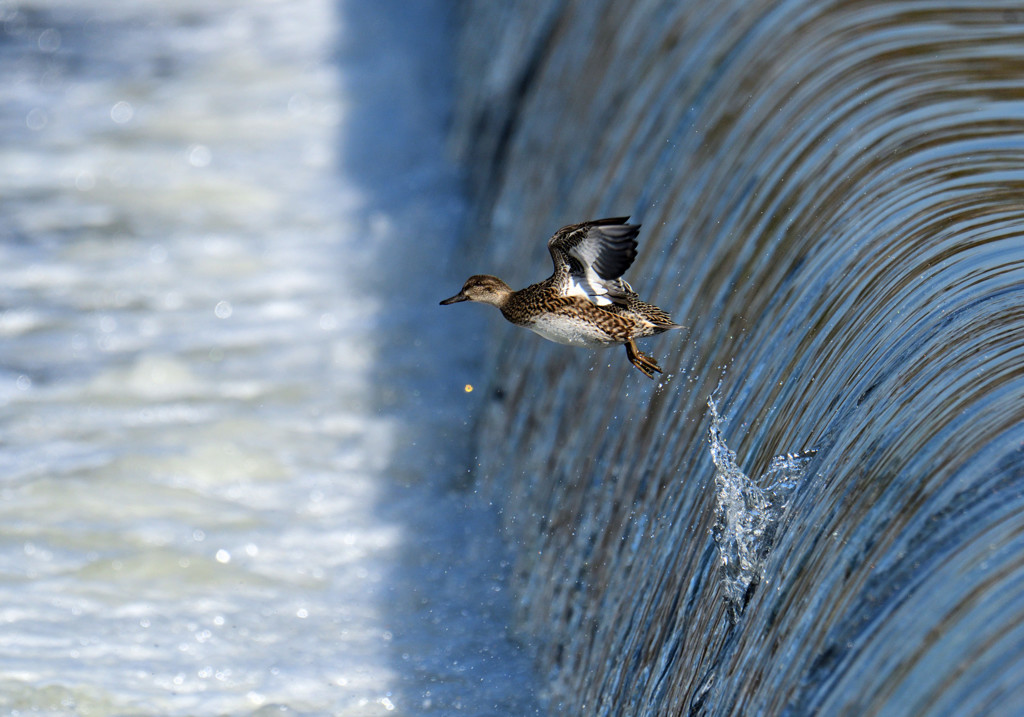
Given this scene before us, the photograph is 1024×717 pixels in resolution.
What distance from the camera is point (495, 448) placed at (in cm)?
606

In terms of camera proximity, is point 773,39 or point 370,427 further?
point 370,427

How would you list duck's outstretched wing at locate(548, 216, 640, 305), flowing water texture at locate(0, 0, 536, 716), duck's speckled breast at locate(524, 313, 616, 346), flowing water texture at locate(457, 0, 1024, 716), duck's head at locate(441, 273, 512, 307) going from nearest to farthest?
flowing water texture at locate(457, 0, 1024, 716), duck's outstretched wing at locate(548, 216, 640, 305), duck's speckled breast at locate(524, 313, 616, 346), duck's head at locate(441, 273, 512, 307), flowing water texture at locate(0, 0, 536, 716)

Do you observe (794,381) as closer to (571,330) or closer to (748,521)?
(748,521)

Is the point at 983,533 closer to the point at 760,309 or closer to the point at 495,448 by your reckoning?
the point at 760,309

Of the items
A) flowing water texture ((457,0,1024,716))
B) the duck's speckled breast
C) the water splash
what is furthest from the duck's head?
the water splash

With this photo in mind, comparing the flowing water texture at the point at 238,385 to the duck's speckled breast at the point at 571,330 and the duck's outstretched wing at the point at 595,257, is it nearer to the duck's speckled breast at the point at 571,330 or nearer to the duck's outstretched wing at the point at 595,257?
the duck's speckled breast at the point at 571,330

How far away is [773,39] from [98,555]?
3.93 m

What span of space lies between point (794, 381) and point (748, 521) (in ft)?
1.62

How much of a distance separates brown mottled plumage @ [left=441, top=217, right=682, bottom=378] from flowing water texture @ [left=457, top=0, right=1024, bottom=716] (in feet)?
1.78

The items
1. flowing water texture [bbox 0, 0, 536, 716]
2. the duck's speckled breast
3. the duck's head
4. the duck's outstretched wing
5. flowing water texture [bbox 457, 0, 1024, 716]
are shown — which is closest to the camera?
flowing water texture [bbox 457, 0, 1024, 716]

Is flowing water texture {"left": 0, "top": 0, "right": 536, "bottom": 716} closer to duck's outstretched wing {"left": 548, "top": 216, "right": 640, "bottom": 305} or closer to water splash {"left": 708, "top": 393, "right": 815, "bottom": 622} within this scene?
water splash {"left": 708, "top": 393, "right": 815, "bottom": 622}

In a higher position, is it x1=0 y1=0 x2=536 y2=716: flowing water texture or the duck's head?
x1=0 y1=0 x2=536 y2=716: flowing water texture

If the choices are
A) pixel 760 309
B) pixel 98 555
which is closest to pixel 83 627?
pixel 98 555

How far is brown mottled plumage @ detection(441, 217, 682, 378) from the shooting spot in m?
3.19
